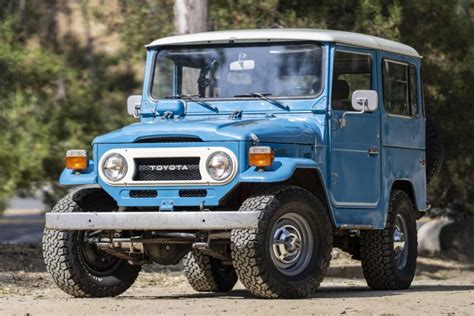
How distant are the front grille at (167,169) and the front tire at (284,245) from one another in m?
0.56

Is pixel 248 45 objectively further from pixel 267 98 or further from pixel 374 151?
pixel 374 151

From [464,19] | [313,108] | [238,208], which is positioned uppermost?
[464,19]

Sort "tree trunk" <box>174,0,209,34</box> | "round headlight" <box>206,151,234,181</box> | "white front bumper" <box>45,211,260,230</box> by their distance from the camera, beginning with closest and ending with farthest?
"white front bumper" <box>45,211,260,230</box>, "round headlight" <box>206,151,234,181</box>, "tree trunk" <box>174,0,209,34</box>

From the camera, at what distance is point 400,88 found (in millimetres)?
12672

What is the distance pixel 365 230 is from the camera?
12.3 metres

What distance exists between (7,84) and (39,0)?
21878 mm

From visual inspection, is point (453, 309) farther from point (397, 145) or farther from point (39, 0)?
point (39, 0)

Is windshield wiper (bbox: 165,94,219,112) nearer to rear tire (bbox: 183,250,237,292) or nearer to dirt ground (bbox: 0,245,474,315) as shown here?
rear tire (bbox: 183,250,237,292)

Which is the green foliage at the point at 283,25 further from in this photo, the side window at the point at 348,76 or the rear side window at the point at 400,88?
the side window at the point at 348,76

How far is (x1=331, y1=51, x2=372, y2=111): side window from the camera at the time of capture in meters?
11.5

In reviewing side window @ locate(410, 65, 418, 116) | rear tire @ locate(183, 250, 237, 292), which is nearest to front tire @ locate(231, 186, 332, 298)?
rear tire @ locate(183, 250, 237, 292)

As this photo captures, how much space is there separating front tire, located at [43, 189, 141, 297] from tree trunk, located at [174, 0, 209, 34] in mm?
6054

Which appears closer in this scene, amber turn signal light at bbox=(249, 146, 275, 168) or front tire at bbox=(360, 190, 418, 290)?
amber turn signal light at bbox=(249, 146, 275, 168)

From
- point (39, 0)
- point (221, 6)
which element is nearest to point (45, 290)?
point (221, 6)
